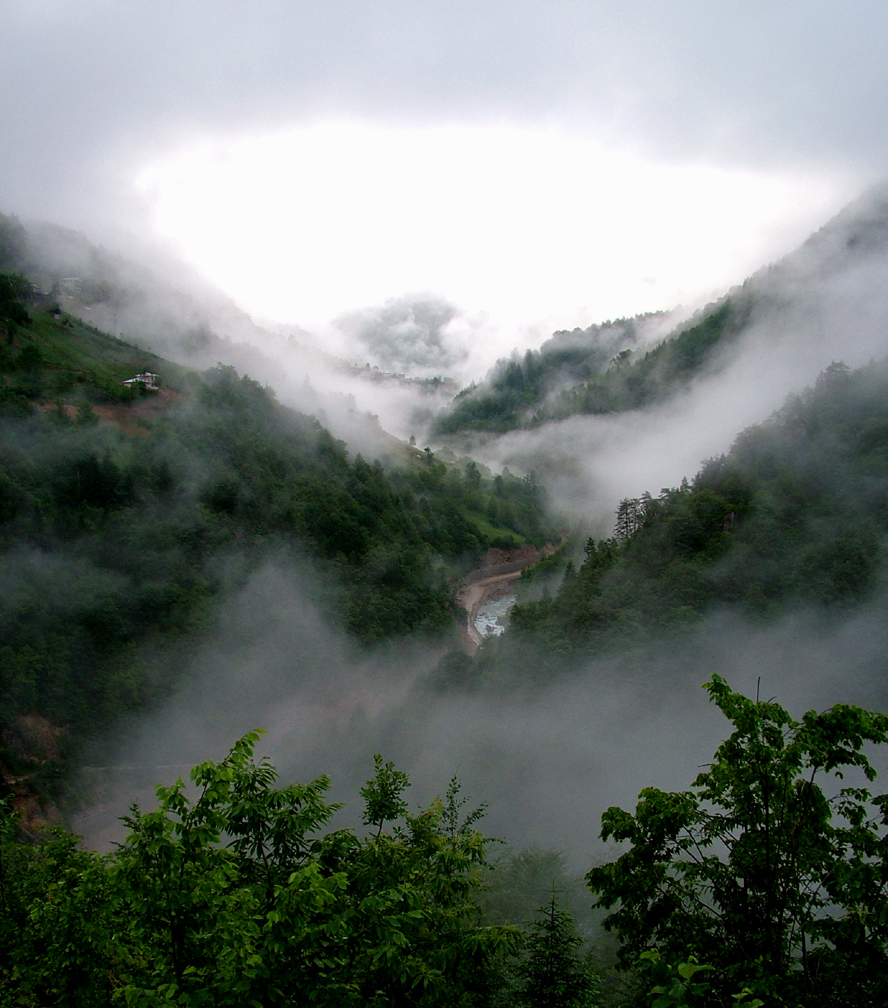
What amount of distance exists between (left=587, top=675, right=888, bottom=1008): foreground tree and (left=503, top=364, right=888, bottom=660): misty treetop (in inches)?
1592

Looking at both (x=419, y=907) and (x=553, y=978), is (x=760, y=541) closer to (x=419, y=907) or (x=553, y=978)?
(x=553, y=978)

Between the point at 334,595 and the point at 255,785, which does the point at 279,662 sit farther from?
the point at 255,785

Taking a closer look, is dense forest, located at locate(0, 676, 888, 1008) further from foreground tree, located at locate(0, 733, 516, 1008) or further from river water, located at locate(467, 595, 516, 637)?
river water, located at locate(467, 595, 516, 637)

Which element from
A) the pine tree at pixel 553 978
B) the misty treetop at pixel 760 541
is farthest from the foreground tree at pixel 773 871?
the misty treetop at pixel 760 541

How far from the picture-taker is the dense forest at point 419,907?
6785 mm

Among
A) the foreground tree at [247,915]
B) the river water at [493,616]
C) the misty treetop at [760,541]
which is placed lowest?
the foreground tree at [247,915]

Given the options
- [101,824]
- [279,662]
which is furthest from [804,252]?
[101,824]

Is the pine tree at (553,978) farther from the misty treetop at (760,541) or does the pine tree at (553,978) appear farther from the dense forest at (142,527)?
the misty treetop at (760,541)

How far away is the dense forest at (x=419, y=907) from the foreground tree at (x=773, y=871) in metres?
0.03

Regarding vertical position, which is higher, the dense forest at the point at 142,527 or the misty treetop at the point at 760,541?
the dense forest at the point at 142,527

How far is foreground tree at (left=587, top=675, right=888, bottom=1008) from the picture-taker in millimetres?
7102

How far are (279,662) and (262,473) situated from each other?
77.0 feet

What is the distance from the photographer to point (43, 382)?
205 ft

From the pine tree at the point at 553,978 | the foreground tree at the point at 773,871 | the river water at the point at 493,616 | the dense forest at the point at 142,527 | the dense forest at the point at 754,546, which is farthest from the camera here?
the river water at the point at 493,616
